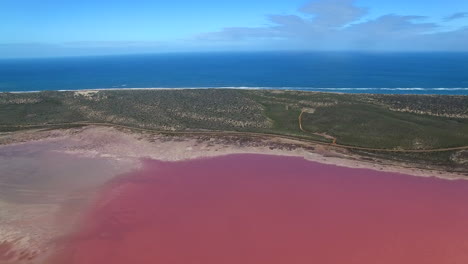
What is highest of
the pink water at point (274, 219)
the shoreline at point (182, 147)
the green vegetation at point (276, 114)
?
the green vegetation at point (276, 114)

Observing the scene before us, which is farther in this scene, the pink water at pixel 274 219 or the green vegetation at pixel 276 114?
the green vegetation at pixel 276 114

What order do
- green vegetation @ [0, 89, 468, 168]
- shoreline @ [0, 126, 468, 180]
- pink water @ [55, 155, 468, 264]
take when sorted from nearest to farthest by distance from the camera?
pink water @ [55, 155, 468, 264] → shoreline @ [0, 126, 468, 180] → green vegetation @ [0, 89, 468, 168]

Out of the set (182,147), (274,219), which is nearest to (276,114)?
(182,147)

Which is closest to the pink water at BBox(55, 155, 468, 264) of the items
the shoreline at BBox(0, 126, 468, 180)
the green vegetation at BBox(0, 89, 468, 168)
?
the shoreline at BBox(0, 126, 468, 180)

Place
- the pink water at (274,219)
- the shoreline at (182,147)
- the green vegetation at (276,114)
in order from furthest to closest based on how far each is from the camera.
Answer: the green vegetation at (276,114), the shoreline at (182,147), the pink water at (274,219)

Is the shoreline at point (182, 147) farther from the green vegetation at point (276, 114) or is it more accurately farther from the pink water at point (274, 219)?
the green vegetation at point (276, 114)

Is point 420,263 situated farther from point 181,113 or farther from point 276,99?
point 276,99

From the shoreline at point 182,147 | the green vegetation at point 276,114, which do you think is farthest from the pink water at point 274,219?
the green vegetation at point 276,114

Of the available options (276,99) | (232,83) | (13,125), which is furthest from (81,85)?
(276,99)

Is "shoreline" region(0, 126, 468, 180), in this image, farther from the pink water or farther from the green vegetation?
the green vegetation
